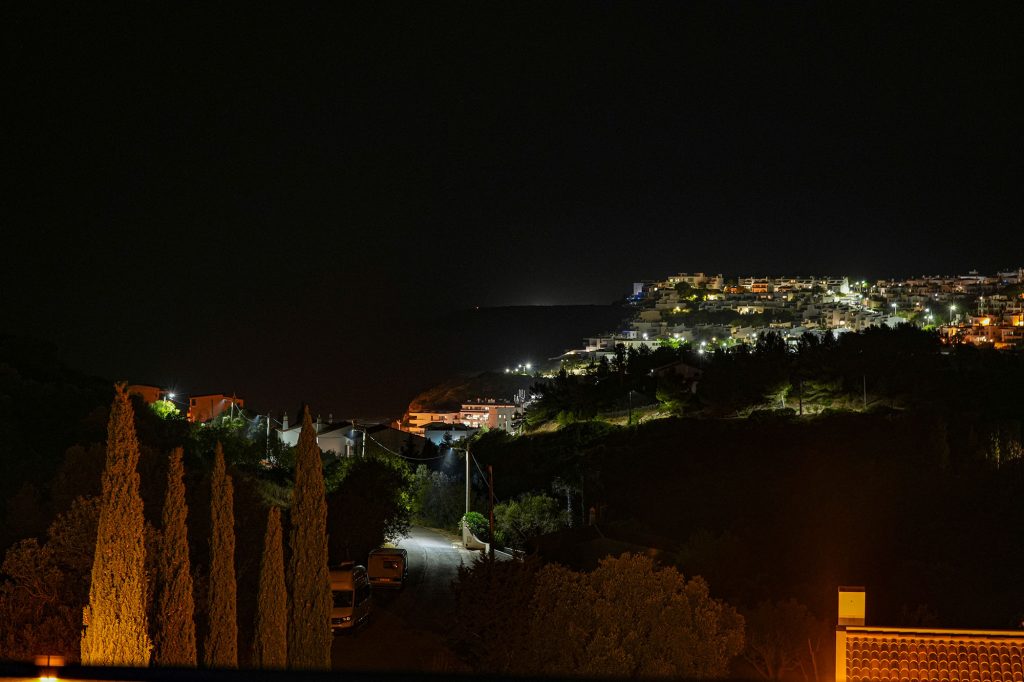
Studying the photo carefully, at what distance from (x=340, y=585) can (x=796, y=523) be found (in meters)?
15.0

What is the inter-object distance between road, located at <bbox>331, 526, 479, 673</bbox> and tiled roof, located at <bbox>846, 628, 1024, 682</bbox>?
14.6ft

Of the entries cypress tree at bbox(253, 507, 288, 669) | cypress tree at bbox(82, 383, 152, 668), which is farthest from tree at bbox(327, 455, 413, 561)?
cypress tree at bbox(82, 383, 152, 668)

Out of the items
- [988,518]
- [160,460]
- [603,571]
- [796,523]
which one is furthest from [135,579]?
[988,518]

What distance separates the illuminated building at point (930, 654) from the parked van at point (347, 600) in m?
9.01

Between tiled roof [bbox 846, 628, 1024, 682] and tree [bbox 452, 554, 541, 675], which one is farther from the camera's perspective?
tree [bbox 452, 554, 541, 675]

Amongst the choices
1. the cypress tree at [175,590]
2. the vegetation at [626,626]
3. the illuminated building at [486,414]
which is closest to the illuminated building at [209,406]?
the illuminated building at [486,414]

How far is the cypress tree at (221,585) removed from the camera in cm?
1016

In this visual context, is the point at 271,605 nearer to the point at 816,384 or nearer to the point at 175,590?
the point at 175,590

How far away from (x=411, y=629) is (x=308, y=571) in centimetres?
392

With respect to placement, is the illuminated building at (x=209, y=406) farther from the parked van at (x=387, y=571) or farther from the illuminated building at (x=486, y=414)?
the parked van at (x=387, y=571)

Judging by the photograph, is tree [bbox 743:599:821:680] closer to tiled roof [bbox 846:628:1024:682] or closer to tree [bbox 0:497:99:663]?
tiled roof [bbox 846:628:1024:682]

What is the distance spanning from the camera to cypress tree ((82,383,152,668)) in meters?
9.01

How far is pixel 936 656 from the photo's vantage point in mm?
6266

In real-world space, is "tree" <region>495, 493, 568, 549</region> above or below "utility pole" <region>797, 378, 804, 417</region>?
below
